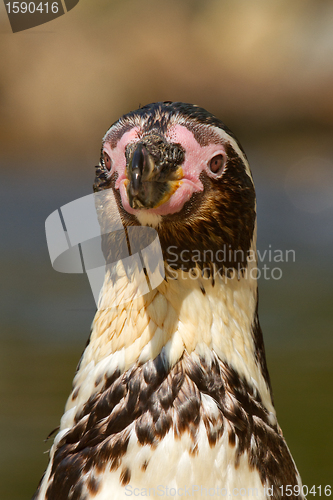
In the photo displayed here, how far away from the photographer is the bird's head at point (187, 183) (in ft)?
5.04

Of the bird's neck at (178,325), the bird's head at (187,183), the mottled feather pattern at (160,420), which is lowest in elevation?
the mottled feather pattern at (160,420)

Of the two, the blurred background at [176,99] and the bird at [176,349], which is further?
the blurred background at [176,99]

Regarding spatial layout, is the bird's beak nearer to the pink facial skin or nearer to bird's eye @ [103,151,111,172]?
the pink facial skin

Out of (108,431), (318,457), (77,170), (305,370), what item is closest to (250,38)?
(77,170)

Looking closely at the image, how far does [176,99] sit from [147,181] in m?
7.29

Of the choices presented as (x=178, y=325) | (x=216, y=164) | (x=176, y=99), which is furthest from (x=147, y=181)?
(x=176, y=99)

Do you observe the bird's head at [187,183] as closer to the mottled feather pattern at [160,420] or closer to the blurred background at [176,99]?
the mottled feather pattern at [160,420]

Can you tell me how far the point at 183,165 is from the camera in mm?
1570

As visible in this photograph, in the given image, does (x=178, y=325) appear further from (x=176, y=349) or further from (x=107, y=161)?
(x=107, y=161)

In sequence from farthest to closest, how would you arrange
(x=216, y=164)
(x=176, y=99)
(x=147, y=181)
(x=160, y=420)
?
(x=176, y=99), (x=216, y=164), (x=160, y=420), (x=147, y=181)

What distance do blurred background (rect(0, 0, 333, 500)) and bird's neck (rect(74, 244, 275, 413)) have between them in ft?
10.6

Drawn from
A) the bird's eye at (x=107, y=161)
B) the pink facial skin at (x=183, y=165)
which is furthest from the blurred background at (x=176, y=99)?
the pink facial skin at (x=183, y=165)

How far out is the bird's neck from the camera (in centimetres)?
165

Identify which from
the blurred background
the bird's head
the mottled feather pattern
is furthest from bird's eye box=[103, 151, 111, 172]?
the blurred background
